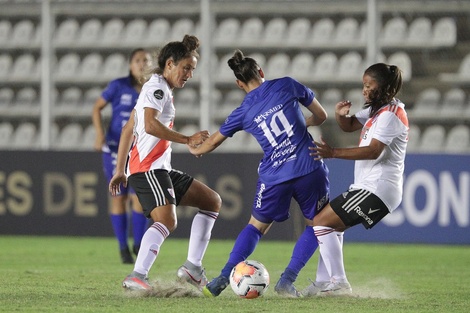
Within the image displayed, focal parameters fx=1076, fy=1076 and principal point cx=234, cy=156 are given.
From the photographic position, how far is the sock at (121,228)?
11539mm

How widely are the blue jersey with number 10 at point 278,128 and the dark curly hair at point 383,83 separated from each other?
0.57 metres

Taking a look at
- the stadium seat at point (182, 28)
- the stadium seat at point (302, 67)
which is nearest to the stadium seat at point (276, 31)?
the stadium seat at point (302, 67)

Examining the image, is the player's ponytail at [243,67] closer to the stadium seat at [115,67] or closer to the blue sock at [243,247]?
the blue sock at [243,247]

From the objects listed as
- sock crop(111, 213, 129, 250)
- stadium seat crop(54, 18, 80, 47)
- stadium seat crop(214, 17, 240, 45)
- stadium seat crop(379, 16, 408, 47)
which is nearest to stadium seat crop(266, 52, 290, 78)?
stadium seat crop(214, 17, 240, 45)

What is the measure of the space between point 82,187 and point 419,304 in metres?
8.62

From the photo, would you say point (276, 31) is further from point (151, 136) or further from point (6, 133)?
point (151, 136)

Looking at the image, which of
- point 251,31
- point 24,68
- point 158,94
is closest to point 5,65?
point 24,68

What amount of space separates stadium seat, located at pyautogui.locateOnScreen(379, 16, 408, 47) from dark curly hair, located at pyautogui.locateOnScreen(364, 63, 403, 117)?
779 cm

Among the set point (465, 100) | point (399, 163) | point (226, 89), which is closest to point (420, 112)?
point (465, 100)

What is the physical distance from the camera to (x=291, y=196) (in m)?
7.93

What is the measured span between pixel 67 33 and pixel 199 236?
895cm

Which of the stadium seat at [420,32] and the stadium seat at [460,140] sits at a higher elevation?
the stadium seat at [420,32]

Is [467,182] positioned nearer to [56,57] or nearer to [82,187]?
[82,187]

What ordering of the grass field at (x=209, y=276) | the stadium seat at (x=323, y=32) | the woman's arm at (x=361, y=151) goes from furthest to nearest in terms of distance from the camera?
the stadium seat at (x=323, y=32) → the woman's arm at (x=361, y=151) → the grass field at (x=209, y=276)
